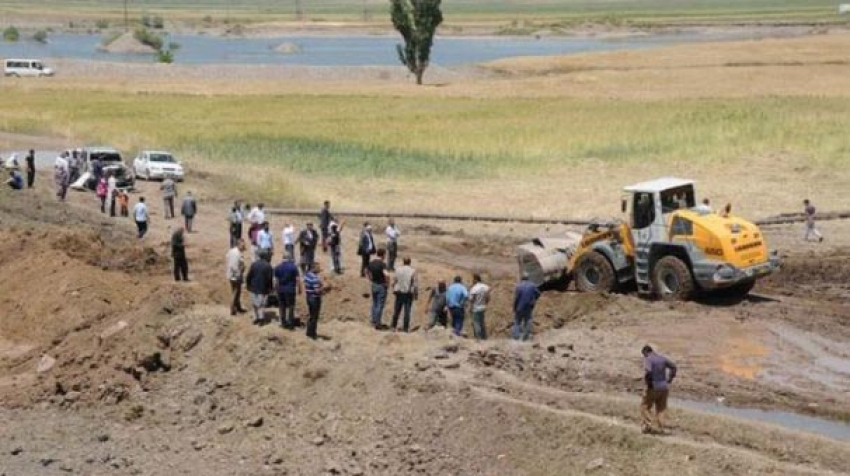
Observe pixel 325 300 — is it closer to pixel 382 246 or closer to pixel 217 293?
pixel 217 293

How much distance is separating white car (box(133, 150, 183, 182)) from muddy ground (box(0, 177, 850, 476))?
52.3 ft

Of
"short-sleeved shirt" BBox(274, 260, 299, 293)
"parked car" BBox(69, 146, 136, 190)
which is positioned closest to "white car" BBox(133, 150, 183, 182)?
"parked car" BBox(69, 146, 136, 190)

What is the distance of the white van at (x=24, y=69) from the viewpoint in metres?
106

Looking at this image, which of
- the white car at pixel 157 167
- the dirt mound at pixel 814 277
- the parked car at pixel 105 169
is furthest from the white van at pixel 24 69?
the dirt mound at pixel 814 277

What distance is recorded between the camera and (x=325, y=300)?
27266 mm

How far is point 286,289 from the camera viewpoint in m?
23.2

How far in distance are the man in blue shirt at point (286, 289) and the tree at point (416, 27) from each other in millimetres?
82807

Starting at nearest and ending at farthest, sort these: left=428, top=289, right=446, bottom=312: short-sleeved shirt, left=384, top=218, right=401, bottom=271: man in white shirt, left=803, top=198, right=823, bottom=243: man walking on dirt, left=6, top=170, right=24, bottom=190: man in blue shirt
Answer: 1. left=428, top=289, right=446, bottom=312: short-sleeved shirt
2. left=384, top=218, right=401, bottom=271: man in white shirt
3. left=803, top=198, right=823, bottom=243: man walking on dirt
4. left=6, top=170, right=24, bottom=190: man in blue shirt

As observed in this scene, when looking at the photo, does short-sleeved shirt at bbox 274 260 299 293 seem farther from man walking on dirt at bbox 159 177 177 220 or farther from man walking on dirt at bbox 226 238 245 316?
man walking on dirt at bbox 159 177 177 220

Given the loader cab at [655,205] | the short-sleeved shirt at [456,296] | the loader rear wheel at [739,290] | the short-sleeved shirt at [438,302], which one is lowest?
the loader rear wheel at [739,290]

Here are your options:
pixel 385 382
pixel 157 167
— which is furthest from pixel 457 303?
pixel 157 167

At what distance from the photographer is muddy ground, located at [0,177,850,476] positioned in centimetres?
1900

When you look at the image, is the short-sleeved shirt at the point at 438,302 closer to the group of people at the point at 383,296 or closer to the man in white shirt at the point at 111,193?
the group of people at the point at 383,296

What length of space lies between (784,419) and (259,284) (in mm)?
8986
